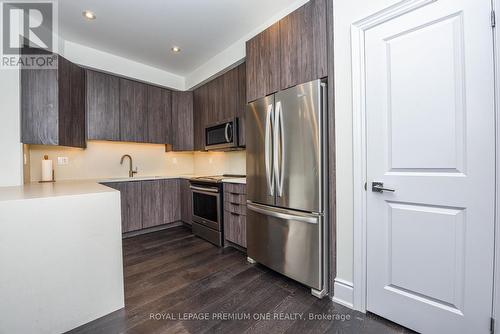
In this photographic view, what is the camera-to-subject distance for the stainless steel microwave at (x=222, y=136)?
2.95 meters

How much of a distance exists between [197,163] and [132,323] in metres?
3.18

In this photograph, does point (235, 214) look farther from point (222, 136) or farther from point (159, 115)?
point (159, 115)

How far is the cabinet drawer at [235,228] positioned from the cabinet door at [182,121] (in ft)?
5.69

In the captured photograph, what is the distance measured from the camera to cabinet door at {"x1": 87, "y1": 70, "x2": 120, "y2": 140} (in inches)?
120

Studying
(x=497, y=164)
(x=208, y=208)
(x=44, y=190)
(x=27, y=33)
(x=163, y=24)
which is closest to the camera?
(x=497, y=164)

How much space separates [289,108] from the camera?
191 centimetres

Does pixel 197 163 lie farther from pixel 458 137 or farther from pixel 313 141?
pixel 458 137

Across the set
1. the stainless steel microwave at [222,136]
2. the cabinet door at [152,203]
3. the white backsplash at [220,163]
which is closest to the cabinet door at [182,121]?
the white backsplash at [220,163]

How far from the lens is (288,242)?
1948 mm

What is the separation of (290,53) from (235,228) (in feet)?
6.55

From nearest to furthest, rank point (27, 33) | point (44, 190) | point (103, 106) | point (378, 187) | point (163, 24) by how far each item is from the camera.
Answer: point (378, 187)
point (44, 190)
point (27, 33)
point (163, 24)
point (103, 106)

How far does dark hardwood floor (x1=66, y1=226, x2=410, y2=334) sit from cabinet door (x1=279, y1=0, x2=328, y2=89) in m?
1.84

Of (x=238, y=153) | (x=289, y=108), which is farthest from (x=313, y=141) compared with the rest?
(x=238, y=153)

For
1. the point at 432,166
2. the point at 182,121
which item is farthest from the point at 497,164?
the point at 182,121
